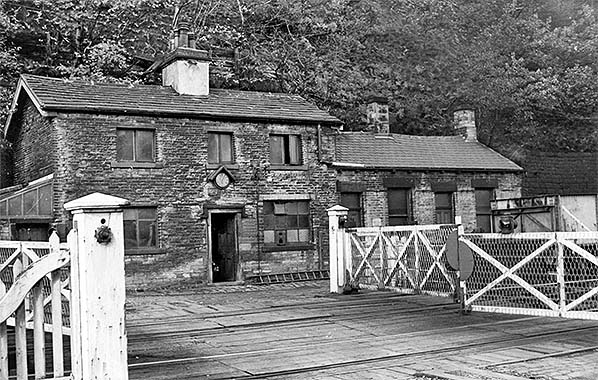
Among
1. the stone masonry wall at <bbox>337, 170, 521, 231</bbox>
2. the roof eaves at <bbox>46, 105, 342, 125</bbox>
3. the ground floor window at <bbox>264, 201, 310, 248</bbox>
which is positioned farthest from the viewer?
the stone masonry wall at <bbox>337, 170, 521, 231</bbox>

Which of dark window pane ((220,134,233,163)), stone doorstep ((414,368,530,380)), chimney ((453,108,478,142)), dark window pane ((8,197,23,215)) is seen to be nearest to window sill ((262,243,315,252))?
dark window pane ((220,134,233,163))

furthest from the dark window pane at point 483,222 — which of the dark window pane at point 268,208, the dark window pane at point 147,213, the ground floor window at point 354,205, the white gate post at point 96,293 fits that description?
the white gate post at point 96,293

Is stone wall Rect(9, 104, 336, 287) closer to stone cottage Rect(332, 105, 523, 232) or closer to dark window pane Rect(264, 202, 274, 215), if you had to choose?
dark window pane Rect(264, 202, 274, 215)

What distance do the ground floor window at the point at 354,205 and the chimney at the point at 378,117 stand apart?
3792 millimetres

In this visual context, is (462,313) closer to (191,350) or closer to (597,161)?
(191,350)

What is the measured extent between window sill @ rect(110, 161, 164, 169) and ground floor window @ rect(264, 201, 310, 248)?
3660mm

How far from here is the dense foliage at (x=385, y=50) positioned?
86.4 feet

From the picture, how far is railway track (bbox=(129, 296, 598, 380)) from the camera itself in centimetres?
816

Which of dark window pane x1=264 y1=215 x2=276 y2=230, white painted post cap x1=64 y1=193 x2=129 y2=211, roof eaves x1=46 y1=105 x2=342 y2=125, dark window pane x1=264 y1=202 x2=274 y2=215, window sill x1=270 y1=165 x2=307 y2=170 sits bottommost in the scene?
dark window pane x1=264 y1=215 x2=276 y2=230

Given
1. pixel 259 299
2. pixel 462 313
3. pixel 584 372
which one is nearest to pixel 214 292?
pixel 259 299

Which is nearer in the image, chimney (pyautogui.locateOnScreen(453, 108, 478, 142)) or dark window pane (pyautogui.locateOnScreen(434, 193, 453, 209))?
dark window pane (pyautogui.locateOnScreen(434, 193, 453, 209))

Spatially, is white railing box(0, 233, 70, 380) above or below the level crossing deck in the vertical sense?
above

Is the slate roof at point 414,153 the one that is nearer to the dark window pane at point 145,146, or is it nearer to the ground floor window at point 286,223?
the ground floor window at point 286,223

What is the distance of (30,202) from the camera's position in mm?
18234
